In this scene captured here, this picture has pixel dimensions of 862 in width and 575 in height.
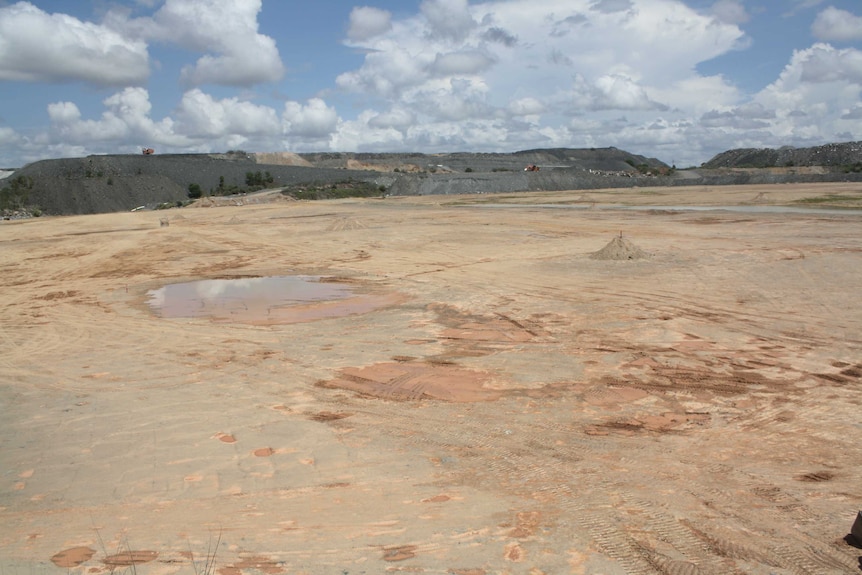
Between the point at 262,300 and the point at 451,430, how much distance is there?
9887 mm

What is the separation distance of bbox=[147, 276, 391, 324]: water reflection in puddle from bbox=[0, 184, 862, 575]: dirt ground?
21 centimetres

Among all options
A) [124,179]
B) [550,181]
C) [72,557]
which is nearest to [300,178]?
[124,179]

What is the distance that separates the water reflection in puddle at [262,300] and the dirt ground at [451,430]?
0.70 ft

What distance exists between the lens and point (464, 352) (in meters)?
10.6

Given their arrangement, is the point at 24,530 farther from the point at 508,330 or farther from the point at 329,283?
the point at 329,283

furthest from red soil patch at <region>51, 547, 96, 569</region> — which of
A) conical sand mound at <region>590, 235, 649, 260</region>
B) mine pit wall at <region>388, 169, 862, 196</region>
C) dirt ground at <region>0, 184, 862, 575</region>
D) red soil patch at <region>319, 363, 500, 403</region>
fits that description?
mine pit wall at <region>388, 169, 862, 196</region>

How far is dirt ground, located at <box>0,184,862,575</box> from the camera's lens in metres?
4.93

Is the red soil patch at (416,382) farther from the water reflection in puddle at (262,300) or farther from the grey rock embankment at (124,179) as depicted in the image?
the grey rock embankment at (124,179)

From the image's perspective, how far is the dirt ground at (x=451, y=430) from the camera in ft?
16.2

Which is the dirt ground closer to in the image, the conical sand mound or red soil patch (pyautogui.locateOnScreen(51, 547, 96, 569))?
red soil patch (pyautogui.locateOnScreen(51, 547, 96, 569))

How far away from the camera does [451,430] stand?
23.9ft

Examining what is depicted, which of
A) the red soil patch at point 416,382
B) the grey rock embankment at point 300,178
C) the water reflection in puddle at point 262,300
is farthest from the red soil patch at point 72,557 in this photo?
the grey rock embankment at point 300,178

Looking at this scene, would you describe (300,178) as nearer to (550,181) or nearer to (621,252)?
(550,181)

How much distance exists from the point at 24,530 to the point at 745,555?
5.44 meters
